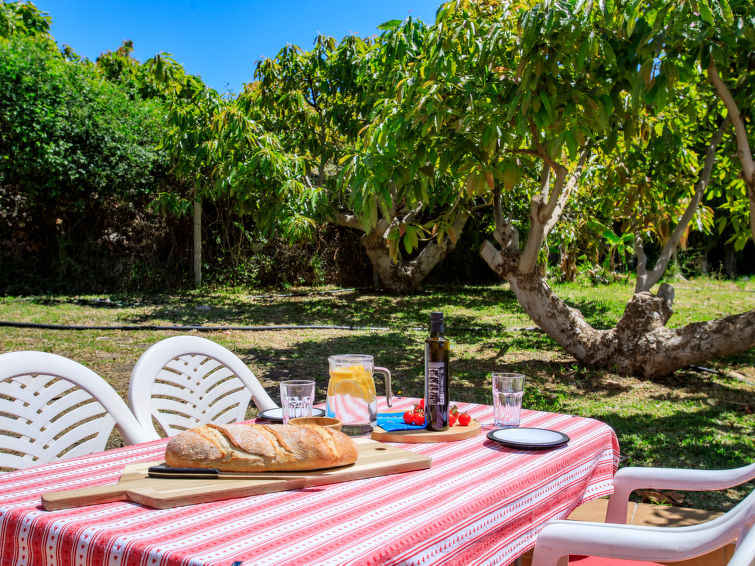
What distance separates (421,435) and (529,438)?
264mm

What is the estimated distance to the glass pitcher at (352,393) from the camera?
149 centimetres

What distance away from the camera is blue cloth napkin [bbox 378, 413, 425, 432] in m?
1.54

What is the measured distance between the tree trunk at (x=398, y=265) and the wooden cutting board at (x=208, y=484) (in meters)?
8.81

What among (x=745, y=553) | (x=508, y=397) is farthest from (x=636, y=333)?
(x=745, y=553)

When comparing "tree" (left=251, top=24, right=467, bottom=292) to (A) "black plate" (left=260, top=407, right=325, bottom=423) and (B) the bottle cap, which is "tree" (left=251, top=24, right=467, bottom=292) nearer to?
(A) "black plate" (left=260, top=407, right=325, bottom=423)

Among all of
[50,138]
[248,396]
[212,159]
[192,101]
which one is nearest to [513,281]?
[248,396]

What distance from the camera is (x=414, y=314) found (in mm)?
8367

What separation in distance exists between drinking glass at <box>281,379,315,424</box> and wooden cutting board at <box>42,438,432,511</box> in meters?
0.27

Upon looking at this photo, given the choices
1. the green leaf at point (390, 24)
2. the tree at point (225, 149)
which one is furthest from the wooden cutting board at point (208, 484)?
the tree at point (225, 149)

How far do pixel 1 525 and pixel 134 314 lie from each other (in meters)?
6.98

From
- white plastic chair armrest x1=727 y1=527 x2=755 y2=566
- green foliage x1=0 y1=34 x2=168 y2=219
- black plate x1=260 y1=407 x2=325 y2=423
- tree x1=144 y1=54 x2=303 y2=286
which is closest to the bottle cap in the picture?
black plate x1=260 y1=407 x2=325 y2=423

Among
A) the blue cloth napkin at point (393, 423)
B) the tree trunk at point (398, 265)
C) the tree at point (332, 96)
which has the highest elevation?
the tree at point (332, 96)

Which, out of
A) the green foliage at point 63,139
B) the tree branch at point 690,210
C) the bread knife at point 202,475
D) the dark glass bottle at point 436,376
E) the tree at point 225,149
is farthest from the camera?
the green foliage at point 63,139

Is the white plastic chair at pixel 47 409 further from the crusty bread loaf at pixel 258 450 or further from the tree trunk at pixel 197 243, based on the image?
the tree trunk at pixel 197 243
